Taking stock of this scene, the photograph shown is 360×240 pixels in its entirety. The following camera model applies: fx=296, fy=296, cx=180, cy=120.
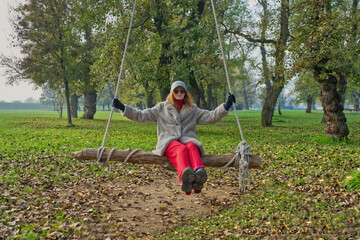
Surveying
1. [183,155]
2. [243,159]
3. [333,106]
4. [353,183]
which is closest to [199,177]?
[183,155]

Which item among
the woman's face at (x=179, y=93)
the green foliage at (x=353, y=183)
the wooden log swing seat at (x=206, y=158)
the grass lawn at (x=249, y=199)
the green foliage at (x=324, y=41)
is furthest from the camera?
the green foliage at (x=324, y=41)

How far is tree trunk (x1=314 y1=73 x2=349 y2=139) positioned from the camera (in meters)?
10.6

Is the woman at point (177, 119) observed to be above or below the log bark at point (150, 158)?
above

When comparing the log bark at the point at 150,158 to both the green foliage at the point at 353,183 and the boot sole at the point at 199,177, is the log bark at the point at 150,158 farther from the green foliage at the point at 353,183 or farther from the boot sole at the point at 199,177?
the green foliage at the point at 353,183

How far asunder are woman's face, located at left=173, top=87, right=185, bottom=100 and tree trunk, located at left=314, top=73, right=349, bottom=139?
23.2 feet

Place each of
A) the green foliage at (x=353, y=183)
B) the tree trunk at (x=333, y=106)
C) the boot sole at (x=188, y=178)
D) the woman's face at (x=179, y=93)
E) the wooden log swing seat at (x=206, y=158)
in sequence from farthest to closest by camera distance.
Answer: the tree trunk at (x=333, y=106)
the green foliage at (x=353, y=183)
the woman's face at (x=179, y=93)
the wooden log swing seat at (x=206, y=158)
the boot sole at (x=188, y=178)

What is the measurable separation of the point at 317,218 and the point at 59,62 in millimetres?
18749

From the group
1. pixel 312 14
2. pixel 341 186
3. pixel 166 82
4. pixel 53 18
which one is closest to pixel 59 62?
pixel 53 18

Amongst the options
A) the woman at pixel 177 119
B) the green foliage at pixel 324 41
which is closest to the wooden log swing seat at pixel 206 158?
the woman at pixel 177 119

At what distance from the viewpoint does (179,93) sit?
17.3 ft

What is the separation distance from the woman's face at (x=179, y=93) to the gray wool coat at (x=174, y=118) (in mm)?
198

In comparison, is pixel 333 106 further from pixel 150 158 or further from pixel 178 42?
pixel 150 158

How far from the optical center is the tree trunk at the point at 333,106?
10602 mm

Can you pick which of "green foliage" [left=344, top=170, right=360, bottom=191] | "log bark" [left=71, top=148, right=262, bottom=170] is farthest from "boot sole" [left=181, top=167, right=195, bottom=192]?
"green foliage" [left=344, top=170, right=360, bottom=191]
